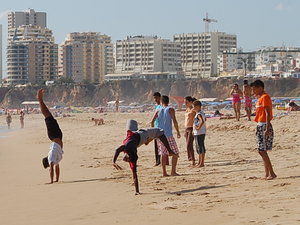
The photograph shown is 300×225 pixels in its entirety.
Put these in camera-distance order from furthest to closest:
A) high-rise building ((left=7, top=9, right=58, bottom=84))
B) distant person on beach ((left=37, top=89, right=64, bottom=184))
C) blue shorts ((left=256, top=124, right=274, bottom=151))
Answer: high-rise building ((left=7, top=9, right=58, bottom=84)) < distant person on beach ((left=37, top=89, right=64, bottom=184)) < blue shorts ((left=256, top=124, right=274, bottom=151))

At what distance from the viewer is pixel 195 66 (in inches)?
6654

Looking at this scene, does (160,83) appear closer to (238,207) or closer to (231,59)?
(231,59)

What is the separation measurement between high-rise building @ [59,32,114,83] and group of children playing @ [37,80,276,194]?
486 feet

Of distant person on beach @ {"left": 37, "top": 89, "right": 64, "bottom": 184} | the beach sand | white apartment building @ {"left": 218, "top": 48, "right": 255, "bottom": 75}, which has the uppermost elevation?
white apartment building @ {"left": 218, "top": 48, "right": 255, "bottom": 75}

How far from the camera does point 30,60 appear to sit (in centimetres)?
15875

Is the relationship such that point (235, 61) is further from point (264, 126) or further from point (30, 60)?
point (264, 126)

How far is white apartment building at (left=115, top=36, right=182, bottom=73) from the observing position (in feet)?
522

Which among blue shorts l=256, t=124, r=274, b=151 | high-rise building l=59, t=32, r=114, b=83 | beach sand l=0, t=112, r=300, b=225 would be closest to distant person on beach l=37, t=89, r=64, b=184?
beach sand l=0, t=112, r=300, b=225

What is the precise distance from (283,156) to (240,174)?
5.71 feet

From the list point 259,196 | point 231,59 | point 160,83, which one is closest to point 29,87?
point 160,83

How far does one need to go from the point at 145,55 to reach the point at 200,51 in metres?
17.6

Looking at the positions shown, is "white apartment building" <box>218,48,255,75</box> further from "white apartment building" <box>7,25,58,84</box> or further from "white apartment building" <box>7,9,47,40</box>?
"white apartment building" <box>7,9,47,40</box>

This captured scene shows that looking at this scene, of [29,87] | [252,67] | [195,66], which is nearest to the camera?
A: [29,87]

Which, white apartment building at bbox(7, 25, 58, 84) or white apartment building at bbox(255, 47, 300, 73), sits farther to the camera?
white apartment building at bbox(7, 25, 58, 84)
